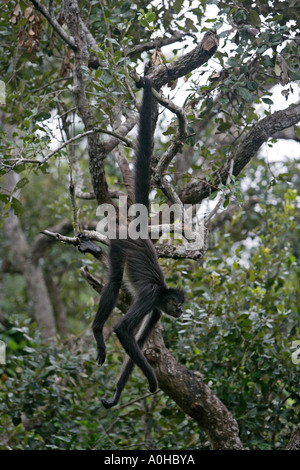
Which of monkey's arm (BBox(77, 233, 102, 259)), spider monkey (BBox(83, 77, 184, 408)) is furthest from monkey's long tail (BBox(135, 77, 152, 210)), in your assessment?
monkey's arm (BBox(77, 233, 102, 259))

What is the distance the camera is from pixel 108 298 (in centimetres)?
387

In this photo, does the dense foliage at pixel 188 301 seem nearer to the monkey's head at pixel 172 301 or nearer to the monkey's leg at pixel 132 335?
the monkey's head at pixel 172 301

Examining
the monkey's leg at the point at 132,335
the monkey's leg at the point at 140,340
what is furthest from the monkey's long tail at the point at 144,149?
the monkey's leg at the point at 140,340

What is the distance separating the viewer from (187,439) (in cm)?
486

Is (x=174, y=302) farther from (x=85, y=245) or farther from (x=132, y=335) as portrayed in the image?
(x=85, y=245)

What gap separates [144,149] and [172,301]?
1.16 m

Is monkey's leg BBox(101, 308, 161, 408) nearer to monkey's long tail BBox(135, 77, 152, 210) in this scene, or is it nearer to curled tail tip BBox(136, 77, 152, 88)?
monkey's long tail BBox(135, 77, 152, 210)

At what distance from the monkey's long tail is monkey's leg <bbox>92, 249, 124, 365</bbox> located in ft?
1.58

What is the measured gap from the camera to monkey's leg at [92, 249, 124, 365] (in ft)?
12.6

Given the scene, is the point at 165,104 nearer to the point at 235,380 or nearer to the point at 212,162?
the point at 212,162

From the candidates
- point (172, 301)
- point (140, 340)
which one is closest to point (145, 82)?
point (172, 301)

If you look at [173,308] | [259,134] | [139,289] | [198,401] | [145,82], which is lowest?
[198,401]

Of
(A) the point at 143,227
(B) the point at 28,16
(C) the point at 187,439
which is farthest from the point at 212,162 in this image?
(C) the point at 187,439
